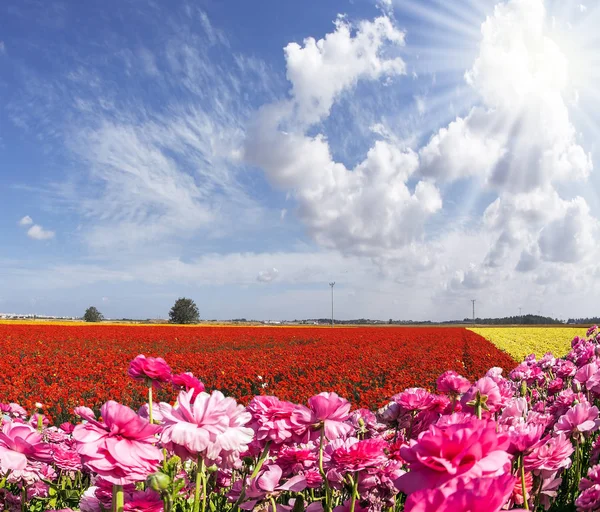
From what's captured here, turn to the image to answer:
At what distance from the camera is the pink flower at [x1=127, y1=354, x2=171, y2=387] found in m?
1.61

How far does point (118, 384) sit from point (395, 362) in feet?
22.2

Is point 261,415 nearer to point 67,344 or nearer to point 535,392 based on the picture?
point 535,392

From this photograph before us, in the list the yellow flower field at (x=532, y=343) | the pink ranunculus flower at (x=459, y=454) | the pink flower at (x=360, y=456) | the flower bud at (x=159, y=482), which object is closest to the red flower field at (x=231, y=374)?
the yellow flower field at (x=532, y=343)

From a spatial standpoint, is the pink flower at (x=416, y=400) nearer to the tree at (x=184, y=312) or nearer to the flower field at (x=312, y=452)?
the flower field at (x=312, y=452)

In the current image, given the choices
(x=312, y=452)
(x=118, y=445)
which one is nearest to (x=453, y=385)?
(x=312, y=452)

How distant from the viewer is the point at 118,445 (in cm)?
99

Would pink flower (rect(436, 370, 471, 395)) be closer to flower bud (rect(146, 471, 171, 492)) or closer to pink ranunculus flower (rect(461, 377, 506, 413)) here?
pink ranunculus flower (rect(461, 377, 506, 413))

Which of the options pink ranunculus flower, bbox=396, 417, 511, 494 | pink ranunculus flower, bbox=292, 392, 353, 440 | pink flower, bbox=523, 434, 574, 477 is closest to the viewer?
pink ranunculus flower, bbox=396, 417, 511, 494

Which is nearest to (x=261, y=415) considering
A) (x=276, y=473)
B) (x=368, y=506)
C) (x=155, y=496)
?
(x=276, y=473)

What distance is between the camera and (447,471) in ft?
2.47

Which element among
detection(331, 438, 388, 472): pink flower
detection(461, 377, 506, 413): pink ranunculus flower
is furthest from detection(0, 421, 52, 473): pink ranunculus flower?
detection(461, 377, 506, 413): pink ranunculus flower

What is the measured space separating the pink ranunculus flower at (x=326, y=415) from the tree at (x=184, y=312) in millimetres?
62302

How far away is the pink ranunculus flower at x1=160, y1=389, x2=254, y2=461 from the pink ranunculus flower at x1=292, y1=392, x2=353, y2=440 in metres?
0.25

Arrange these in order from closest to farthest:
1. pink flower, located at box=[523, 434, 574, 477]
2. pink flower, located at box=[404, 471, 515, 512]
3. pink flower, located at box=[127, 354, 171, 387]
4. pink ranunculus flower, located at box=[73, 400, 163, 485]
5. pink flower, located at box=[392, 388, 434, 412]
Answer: pink flower, located at box=[404, 471, 515, 512]
pink ranunculus flower, located at box=[73, 400, 163, 485]
pink flower, located at box=[523, 434, 574, 477]
pink flower, located at box=[127, 354, 171, 387]
pink flower, located at box=[392, 388, 434, 412]
